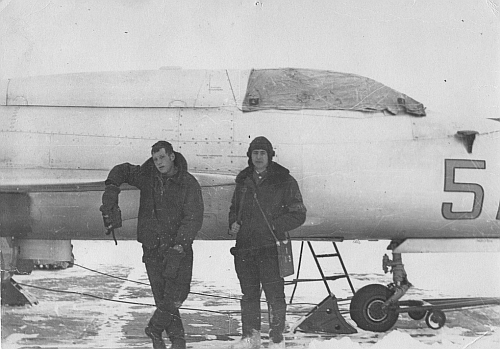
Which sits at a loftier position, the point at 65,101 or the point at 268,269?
the point at 65,101

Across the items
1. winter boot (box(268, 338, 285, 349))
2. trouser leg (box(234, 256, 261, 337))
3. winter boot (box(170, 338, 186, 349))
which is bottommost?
winter boot (box(268, 338, 285, 349))

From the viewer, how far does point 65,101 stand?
76.5 inches

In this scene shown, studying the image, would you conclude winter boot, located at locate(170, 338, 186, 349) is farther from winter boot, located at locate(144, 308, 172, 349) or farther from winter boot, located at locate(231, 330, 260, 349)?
winter boot, located at locate(231, 330, 260, 349)

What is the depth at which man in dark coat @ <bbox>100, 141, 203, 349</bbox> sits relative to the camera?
6.23 ft

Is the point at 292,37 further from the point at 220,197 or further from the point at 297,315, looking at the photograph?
the point at 297,315

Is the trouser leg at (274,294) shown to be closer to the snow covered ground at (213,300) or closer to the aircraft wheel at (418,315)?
the snow covered ground at (213,300)

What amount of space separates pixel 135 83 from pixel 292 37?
2.06ft

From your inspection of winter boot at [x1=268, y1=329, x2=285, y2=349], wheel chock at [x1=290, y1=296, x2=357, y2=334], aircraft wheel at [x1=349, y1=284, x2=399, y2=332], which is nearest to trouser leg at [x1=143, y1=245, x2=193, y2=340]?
winter boot at [x1=268, y1=329, x2=285, y2=349]

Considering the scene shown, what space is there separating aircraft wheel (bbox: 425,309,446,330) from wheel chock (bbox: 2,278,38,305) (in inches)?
61.3

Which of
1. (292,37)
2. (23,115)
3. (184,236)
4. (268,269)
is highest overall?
(292,37)

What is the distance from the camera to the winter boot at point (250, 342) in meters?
1.94

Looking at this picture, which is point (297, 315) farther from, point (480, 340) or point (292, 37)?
point (292, 37)

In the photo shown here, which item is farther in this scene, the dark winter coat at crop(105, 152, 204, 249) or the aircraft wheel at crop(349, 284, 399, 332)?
the aircraft wheel at crop(349, 284, 399, 332)

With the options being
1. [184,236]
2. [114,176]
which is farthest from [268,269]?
[114,176]
